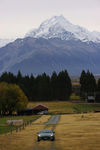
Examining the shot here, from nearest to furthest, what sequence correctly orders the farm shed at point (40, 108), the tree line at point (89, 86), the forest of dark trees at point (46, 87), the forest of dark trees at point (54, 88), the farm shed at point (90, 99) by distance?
the farm shed at point (40, 108)
the farm shed at point (90, 99)
the tree line at point (89, 86)
the forest of dark trees at point (54, 88)
the forest of dark trees at point (46, 87)

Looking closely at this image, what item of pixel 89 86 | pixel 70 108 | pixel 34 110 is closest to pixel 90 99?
pixel 89 86

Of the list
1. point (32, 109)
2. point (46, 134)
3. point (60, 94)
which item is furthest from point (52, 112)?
point (46, 134)

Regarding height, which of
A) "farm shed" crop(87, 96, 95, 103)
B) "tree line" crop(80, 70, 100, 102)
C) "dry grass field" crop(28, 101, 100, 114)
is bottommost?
"dry grass field" crop(28, 101, 100, 114)

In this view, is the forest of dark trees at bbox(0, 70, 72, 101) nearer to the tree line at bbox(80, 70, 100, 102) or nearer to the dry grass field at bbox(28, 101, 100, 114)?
the tree line at bbox(80, 70, 100, 102)

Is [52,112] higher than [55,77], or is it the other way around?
[55,77]

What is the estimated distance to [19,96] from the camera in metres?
122

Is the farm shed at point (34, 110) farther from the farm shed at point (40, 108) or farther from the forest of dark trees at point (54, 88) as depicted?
the forest of dark trees at point (54, 88)

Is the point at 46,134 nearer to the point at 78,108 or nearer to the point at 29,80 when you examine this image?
the point at 78,108

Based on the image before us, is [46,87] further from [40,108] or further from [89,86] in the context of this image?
[40,108]

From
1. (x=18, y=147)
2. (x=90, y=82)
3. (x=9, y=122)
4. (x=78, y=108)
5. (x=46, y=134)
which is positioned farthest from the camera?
(x=90, y=82)

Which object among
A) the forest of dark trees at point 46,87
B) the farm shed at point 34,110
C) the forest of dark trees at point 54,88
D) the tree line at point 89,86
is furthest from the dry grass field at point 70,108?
the forest of dark trees at point 46,87

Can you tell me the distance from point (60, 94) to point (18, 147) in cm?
12650

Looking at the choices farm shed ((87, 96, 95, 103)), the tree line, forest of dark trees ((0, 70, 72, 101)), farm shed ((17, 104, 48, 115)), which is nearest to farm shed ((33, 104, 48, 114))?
farm shed ((17, 104, 48, 115))

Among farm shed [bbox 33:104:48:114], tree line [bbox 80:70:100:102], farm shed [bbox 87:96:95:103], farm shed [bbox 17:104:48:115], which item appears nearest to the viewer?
farm shed [bbox 33:104:48:114]
